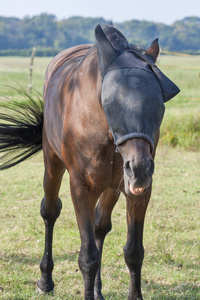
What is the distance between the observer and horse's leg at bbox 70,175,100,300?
2.58 metres

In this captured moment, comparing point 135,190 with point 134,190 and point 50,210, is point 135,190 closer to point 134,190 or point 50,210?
point 134,190

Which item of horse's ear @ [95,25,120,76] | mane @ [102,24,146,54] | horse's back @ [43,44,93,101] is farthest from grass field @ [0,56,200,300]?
horse's ear @ [95,25,120,76]

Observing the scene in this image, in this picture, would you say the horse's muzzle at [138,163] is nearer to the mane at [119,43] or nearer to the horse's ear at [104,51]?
the horse's ear at [104,51]

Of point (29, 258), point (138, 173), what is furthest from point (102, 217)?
point (138, 173)

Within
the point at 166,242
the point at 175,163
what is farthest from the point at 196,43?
the point at 166,242

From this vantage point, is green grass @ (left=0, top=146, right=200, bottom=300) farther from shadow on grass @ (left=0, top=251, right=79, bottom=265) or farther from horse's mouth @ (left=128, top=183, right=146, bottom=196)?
horse's mouth @ (left=128, top=183, right=146, bottom=196)

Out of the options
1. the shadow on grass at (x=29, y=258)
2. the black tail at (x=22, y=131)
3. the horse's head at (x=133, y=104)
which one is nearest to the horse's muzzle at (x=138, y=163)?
the horse's head at (x=133, y=104)

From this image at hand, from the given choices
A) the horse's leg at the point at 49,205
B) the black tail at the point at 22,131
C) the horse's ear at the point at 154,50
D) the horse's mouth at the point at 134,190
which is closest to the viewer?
the horse's mouth at the point at 134,190

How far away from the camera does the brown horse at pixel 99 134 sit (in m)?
1.96

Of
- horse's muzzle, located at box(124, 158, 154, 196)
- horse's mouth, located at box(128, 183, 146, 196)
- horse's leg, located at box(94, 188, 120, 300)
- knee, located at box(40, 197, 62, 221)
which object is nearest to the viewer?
horse's muzzle, located at box(124, 158, 154, 196)

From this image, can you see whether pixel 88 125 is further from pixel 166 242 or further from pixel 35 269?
pixel 166 242

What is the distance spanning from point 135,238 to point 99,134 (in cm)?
90

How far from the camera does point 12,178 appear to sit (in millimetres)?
6973

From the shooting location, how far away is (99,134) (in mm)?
2352
